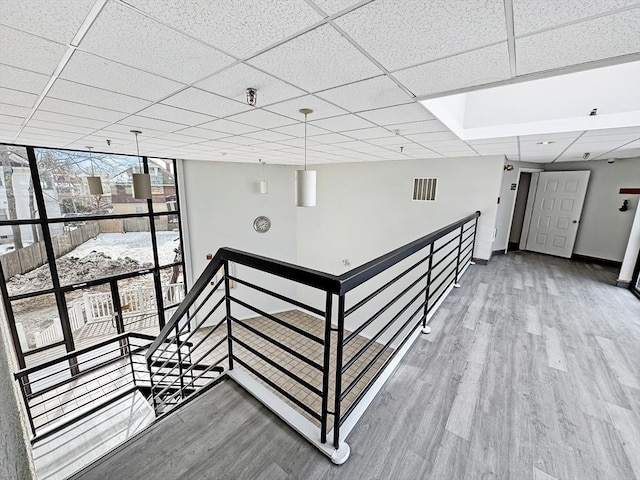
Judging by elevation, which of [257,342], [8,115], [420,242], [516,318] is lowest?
[257,342]

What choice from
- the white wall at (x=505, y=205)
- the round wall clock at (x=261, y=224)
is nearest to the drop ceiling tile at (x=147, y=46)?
the round wall clock at (x=261, y=224)

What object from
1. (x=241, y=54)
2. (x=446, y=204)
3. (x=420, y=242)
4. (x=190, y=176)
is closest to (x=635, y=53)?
(x=420, y=242)

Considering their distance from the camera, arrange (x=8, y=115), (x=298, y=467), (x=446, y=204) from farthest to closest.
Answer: (x=446, y=204), (x=8, y=115), (x=298, y=467)

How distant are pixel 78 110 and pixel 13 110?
57 cm

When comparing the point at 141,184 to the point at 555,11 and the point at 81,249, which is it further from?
the point at 555,11

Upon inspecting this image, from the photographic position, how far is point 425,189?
18.2ft

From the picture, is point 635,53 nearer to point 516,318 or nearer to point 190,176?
point 516,318

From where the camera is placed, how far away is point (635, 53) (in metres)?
1.29

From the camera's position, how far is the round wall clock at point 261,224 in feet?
22.9

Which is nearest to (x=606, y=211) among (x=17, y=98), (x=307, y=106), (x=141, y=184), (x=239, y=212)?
(x=307, y=106)

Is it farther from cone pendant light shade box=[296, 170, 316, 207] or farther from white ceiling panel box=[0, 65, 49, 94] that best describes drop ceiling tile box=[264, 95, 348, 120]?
white ceiling panel box=[0, 65, 49, 94]

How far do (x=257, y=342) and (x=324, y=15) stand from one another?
6.26m

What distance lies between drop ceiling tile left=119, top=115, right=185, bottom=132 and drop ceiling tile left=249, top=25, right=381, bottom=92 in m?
1.71

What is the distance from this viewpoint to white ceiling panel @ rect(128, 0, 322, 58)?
102 cm
